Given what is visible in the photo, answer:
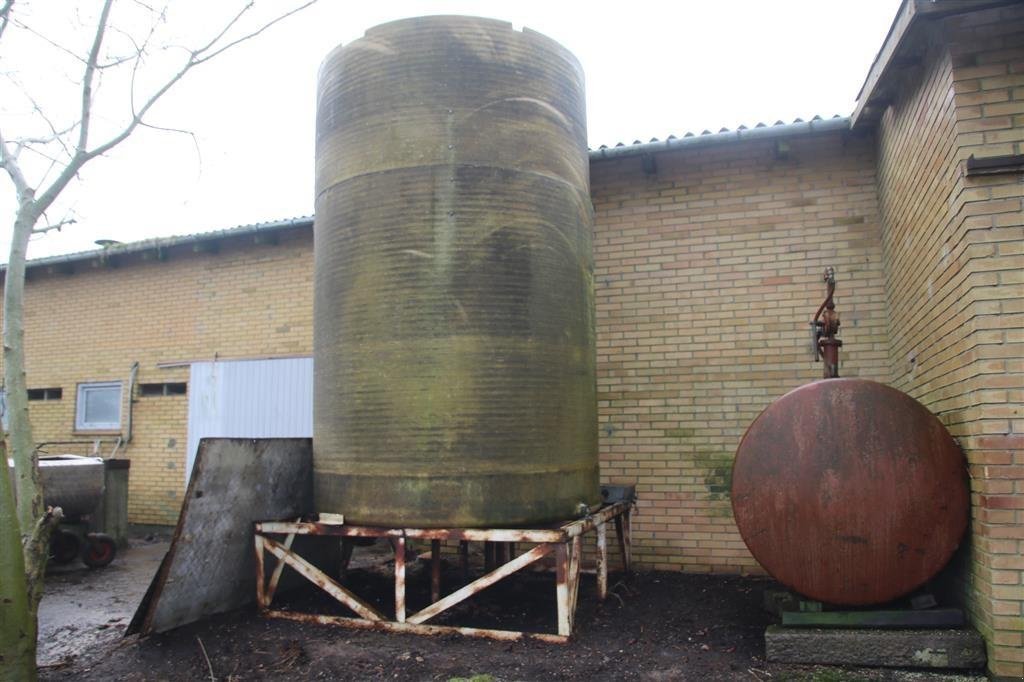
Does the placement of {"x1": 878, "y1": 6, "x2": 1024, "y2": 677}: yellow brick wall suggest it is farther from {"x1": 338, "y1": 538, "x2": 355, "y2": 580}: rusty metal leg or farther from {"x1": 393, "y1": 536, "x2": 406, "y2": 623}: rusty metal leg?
{"x1": 338, "y1": 538, "x2": 355, "y2": 580}: rusty metal leg

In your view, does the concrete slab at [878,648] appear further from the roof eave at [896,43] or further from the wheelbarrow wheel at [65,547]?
the wheelbarrow wheel at [65,547]

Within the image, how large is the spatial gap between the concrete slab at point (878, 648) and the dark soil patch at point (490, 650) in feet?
0.31

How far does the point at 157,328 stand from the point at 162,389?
0.84 metres

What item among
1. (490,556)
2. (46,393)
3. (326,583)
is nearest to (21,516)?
(326,583)

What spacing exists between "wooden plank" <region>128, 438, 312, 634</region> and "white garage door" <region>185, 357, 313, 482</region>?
334 cm

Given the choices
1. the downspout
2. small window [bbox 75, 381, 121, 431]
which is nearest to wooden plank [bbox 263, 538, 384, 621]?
the downspout

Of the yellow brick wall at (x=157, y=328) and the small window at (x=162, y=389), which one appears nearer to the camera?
the yellow brick wall at (x=157, y=328)

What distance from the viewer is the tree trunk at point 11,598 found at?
397cm

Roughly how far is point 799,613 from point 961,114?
9.91 feet

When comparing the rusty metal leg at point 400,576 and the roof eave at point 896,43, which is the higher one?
the roof eave at point 896,43

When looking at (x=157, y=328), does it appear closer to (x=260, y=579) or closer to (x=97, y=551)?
(x=97, y=551)

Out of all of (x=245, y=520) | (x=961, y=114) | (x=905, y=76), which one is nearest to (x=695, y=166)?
(x=905, y=76)

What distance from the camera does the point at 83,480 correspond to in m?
8.27

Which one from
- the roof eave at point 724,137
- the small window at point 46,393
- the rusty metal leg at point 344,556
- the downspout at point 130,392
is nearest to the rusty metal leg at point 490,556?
the rusty metal leg at point 344,556
